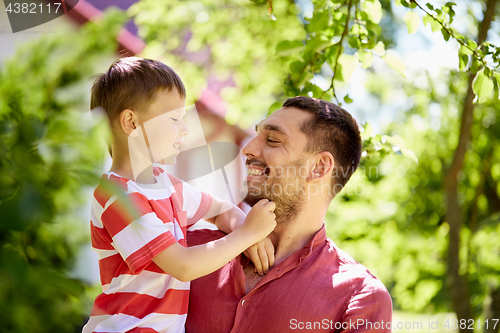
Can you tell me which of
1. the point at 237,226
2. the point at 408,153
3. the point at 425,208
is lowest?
the point at 425,208

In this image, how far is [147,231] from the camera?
1.25 m

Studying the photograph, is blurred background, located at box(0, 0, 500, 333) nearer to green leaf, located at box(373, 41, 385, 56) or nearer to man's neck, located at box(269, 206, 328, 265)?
green leaf, located at box(373, 41, 385, 56)

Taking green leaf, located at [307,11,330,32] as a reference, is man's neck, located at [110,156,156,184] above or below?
below

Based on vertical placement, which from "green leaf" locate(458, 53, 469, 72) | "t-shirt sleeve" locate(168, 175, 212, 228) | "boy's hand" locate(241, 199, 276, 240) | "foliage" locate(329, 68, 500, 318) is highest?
"green leaf" locate(458, 53, 469, 72)

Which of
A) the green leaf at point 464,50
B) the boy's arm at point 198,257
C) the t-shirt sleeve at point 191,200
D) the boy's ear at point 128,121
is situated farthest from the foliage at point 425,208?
the boy's ear at point 128,121

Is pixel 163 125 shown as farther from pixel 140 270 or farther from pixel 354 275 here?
pixel 354 275

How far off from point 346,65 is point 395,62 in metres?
0.25

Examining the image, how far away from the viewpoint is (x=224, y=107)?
5.43 metres

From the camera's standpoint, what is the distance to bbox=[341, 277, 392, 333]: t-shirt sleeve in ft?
4.95

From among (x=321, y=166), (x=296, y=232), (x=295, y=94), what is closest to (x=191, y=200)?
(x=296, y=232)

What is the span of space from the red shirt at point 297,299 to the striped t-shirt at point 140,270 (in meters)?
0.18

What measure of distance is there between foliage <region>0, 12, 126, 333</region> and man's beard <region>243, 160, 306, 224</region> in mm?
1492

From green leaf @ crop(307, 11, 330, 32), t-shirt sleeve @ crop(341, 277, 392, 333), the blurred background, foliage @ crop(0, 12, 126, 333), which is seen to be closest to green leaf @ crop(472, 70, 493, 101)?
the blurred background
